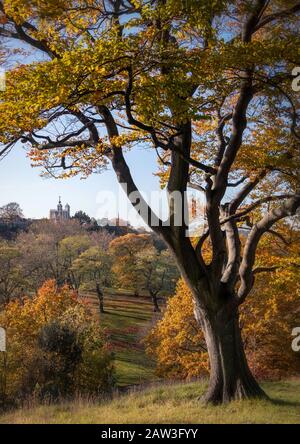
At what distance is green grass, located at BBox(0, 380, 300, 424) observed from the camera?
8.51m

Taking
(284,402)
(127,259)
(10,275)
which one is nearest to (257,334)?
(284,402)

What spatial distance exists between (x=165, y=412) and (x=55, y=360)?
11770 mm

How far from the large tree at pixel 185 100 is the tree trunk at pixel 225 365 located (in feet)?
0.08

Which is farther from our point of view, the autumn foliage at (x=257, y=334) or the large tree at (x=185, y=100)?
the autumn foliage at (x=257, y=334)

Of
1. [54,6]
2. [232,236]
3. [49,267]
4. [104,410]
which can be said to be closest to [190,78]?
[54,6]

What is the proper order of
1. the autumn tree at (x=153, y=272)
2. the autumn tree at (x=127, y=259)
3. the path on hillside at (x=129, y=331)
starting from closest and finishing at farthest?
the path on hillside at (x=129, y=331), the autumn tree at (x=153, y=272), the autumn tree at (x=127, y=259)

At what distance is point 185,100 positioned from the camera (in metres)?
8.16

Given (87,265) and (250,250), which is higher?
(250,250)

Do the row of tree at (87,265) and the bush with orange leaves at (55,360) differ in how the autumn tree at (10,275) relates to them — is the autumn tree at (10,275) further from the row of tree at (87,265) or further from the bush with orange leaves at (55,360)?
the bush with orange leaves at (55,360)

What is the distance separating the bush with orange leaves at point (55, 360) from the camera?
19398 millimetres

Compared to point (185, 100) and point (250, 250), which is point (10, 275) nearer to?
point (250, 250)

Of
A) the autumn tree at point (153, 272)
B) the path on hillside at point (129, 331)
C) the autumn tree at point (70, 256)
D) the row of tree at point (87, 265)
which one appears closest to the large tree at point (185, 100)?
the path on hillside at point (129, 331)
